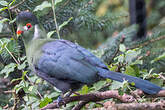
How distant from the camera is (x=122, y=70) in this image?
1.27 m

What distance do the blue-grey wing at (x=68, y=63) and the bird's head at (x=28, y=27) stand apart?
0.57ft

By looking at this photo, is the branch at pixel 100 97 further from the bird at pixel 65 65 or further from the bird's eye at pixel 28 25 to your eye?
the bird's eye at pixel 28 25

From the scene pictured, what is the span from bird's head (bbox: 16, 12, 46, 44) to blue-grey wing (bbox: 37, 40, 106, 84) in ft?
0.57

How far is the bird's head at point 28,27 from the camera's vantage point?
4.15 ft

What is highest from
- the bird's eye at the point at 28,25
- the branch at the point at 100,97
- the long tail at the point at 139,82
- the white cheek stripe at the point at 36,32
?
the bird's eye at the point at 28,25

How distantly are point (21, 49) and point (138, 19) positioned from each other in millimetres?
1188

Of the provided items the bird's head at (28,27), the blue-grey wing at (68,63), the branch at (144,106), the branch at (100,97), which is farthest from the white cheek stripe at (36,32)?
the branch at (144,106)

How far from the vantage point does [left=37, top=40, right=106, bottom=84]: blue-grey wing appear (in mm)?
1116

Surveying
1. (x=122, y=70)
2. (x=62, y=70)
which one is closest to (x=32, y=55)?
(x=62, y=70)

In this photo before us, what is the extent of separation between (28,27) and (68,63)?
343 mm

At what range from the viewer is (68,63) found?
1.14m

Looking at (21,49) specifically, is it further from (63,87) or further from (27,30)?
(63,87)

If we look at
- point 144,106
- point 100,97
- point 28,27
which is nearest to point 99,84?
point 100,97

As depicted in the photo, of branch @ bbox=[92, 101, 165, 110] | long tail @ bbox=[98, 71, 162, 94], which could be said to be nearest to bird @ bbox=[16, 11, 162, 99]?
long tail @ bbox=[98, 71, 162, 94]
